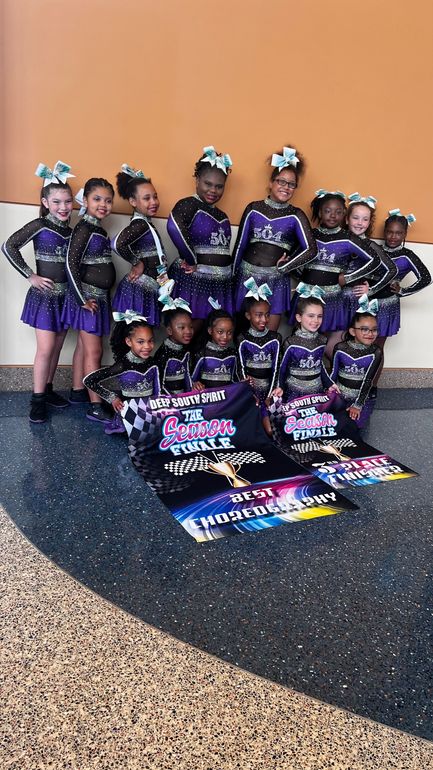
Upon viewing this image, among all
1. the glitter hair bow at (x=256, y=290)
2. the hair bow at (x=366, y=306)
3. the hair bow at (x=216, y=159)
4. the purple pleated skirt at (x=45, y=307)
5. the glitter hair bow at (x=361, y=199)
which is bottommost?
the purple pleated skirt at (x=45, y=307)

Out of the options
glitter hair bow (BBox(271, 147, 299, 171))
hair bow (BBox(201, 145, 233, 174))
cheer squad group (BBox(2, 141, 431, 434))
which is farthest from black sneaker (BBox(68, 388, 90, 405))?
glitter hair bow (BBox(271, 147, 299, 171))

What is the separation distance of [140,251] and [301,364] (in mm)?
1061

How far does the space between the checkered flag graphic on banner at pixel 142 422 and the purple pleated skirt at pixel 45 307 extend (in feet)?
2.17

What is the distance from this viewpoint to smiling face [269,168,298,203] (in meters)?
2.85

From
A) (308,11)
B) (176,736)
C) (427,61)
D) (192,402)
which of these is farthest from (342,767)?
(427,61)

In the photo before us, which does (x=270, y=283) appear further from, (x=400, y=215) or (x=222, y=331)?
(x=400, y=215)

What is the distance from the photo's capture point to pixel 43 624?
4.51 feet

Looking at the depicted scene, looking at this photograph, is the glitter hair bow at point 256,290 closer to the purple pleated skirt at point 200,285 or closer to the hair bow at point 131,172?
the purple pleated skirt at point 200,285

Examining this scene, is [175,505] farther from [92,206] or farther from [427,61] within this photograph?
[427,61]

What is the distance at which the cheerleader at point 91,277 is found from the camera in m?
2.57

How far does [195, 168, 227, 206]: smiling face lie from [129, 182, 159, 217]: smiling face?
0.83 ft

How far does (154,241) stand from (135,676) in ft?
6.84

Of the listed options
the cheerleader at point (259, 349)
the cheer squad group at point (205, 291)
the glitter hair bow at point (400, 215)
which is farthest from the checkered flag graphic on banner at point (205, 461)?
the glitter hair bow at point (400, 215)

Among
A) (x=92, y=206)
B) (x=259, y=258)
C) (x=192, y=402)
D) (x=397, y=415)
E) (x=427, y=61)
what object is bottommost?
(x=397, y=415)
